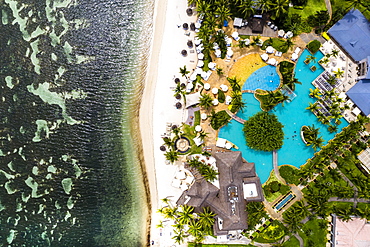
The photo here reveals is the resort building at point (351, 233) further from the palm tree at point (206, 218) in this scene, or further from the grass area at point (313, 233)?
the palm tree at point (206, 218)

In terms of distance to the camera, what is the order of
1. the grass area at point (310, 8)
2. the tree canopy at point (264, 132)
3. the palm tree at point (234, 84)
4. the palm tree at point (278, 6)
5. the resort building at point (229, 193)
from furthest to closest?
the grass area at point (310, 8), the palm tree at point (234, 84), the tree canopy at point (264, 132), the resort building at point (229, 193), the palm tree at point (278, 6)

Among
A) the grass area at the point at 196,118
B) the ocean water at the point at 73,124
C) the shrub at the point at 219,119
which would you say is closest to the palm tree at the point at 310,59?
the shrub at the point at 219,119

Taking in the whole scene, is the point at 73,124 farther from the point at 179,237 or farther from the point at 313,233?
the point at 313,233

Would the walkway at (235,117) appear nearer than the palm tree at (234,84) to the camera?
No

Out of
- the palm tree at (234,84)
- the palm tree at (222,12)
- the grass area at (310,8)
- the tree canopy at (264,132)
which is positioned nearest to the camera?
the palm tree at (222,12)

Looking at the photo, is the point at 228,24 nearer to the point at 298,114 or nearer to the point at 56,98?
the point at 298,114

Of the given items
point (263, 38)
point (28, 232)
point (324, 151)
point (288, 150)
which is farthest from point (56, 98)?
point (324, 151)

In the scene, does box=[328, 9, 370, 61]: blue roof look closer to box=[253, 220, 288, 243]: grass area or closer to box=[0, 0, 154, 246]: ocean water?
box=[253, 220, 288, 243]: grass area
